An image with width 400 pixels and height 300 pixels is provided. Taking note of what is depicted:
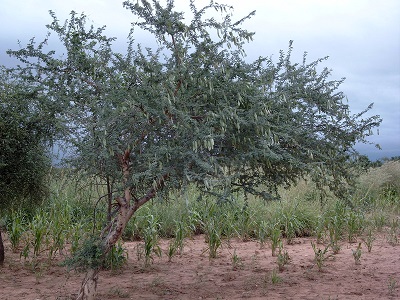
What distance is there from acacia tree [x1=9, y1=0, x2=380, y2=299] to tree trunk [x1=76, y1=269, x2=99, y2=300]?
0.01 meters

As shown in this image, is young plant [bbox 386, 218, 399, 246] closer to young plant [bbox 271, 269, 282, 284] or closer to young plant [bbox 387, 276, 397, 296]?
young plant [bbox 387, 276, 397, 296]

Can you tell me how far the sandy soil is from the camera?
8062 millimetres

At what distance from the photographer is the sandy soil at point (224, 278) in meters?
8.06

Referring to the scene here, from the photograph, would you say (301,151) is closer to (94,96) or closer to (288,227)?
(94,96)

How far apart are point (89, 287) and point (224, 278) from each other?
8.29ft

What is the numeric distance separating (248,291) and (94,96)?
343 cm

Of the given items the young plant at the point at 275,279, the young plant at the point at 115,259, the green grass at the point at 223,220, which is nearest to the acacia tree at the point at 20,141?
the green grass at the point at 223,220

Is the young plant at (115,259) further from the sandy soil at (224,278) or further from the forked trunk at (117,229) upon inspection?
the forked trunk at (117,229)

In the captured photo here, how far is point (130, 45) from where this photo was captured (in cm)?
686

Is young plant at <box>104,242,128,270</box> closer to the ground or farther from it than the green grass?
closer to the ground

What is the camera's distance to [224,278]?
29.4 feet

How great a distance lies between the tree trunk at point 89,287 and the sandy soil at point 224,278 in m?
0.85

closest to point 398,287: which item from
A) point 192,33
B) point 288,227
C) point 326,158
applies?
point 326,158

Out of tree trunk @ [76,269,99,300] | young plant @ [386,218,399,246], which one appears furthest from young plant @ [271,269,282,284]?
young plant @ [386,218,399,246]
